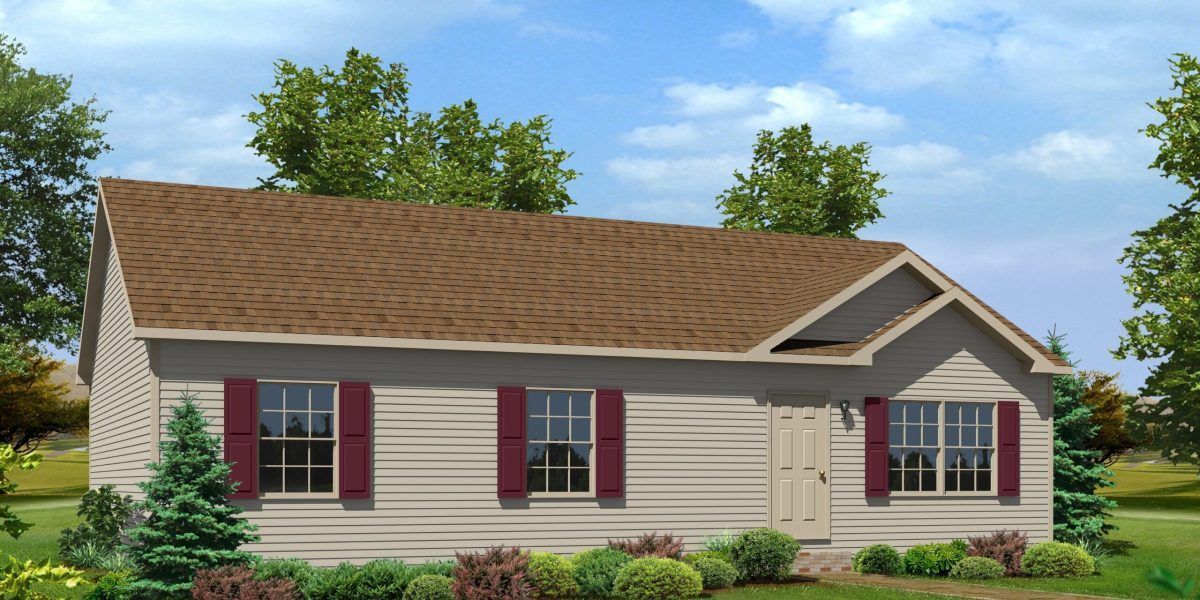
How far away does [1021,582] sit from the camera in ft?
66.0

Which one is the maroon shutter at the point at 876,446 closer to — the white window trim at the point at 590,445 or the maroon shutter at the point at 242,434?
the white window trim at the point at 590,445

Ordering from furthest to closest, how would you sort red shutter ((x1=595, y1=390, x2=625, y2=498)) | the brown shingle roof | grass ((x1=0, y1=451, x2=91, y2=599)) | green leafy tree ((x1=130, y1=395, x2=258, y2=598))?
grass ((x1=0, y1=451, x2=91, y2=599)), red shutter ((x1=595, y1=390, x2=625, y2=498)), the brown shingle roof, green leafy tree ((x1=130, y1=395, x2=258, y2=598))

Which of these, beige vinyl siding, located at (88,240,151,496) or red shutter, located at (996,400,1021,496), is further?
red shutter, located at (996,400,1021,496)

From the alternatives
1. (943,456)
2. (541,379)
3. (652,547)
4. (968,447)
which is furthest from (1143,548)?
(541,379)

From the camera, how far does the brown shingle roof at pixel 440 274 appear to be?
1820 cm

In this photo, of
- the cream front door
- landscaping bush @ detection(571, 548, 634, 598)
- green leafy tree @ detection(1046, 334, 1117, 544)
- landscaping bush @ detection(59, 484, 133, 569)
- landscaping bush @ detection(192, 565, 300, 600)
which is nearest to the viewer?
landscaping bush @ detection(192, 565, 300, 600)

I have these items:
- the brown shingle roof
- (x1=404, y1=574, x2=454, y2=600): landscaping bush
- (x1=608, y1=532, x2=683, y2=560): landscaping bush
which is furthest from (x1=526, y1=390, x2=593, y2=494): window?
(x1=404, y1=574, x2=454, y2=600): landscaping bush

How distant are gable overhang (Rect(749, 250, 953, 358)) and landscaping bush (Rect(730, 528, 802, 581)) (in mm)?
2906

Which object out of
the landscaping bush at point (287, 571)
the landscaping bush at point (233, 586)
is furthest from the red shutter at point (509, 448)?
the landscaping bush at point (233, 586)

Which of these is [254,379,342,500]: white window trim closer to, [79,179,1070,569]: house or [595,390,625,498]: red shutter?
[79,179,1070,569]: house

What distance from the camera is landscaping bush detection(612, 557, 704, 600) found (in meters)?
16.7

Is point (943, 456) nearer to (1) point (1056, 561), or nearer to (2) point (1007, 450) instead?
(2) point (1007, 450)

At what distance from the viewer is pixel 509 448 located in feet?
61.2

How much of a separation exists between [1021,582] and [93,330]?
1715 centimetres
